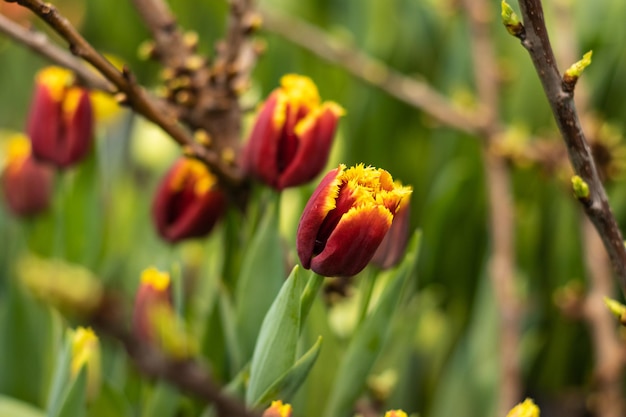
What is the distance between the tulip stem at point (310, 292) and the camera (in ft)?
1.75

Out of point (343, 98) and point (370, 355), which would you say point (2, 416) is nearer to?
point (370, 355)

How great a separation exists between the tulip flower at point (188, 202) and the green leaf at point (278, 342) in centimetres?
17

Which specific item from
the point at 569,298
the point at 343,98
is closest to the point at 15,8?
the point at 343,98

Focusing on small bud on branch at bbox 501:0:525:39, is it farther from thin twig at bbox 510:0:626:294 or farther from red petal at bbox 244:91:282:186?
red petal at bbox 244:91:282:186

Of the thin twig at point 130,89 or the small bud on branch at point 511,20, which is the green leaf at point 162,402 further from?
the small bud on branch at point 511,20

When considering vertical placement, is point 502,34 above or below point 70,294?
below

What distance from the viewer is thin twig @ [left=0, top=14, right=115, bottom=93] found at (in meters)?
0.63

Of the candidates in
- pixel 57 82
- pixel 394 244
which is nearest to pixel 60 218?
pixel 57 82

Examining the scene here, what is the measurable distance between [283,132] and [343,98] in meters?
0.63

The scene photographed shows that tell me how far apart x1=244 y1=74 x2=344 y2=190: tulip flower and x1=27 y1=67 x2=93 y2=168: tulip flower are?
19cm

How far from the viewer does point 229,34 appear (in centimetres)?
75

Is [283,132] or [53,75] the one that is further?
[53,75]

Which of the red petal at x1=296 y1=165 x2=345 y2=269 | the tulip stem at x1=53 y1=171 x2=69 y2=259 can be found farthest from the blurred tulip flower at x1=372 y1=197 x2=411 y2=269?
the tulip stem at x1=53 y1=171 x2=69 y2=259

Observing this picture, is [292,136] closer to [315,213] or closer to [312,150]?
[312,150]
